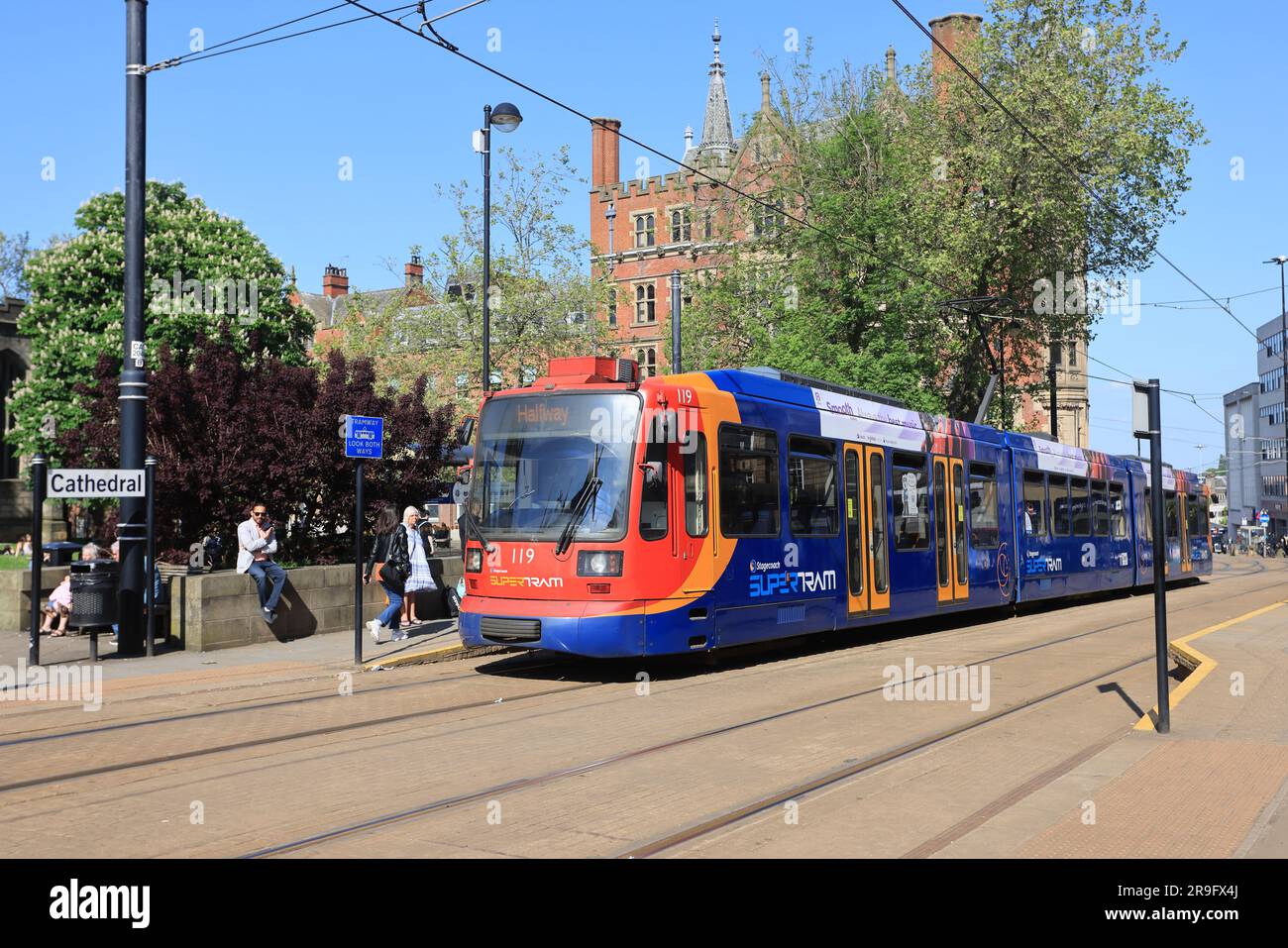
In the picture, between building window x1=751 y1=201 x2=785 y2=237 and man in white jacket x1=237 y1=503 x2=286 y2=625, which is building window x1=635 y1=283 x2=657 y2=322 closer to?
building window x1=751 y1=201 x2=785 y2=237

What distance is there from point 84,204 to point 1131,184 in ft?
104

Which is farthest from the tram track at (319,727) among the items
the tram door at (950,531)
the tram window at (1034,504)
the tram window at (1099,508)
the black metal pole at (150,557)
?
the tram window at (1099,508)

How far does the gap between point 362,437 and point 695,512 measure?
4.45 meters

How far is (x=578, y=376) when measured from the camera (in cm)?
1315

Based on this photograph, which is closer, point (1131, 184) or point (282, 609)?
point (282, 609)

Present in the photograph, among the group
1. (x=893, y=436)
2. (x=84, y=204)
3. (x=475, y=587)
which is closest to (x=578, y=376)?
(x=475, y=587)

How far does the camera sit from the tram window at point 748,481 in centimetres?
1336

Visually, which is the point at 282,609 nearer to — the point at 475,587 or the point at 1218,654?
the point at 475,587

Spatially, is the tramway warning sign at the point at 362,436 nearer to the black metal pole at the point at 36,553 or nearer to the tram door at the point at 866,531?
the black metal pole at the point at 36,553

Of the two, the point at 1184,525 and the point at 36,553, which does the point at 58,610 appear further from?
the point at 1184,525

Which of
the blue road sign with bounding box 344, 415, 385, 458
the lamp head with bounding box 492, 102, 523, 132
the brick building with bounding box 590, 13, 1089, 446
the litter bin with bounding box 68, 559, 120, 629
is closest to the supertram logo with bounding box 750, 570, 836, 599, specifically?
the blue road sign with bounding box 344, 415, 385, 458

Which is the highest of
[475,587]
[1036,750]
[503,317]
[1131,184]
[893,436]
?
[1131,184]

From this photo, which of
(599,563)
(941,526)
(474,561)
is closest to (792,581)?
(599,563)

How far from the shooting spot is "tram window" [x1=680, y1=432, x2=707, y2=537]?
42.0 feet
